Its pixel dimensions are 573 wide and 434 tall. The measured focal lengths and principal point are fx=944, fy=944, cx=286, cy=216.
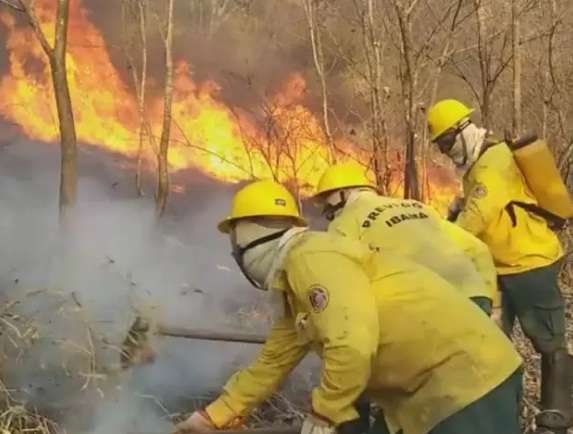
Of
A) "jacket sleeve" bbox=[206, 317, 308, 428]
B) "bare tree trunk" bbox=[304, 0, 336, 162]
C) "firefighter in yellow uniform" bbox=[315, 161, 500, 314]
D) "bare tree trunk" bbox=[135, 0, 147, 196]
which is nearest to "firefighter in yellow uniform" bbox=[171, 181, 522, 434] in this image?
"jacket sleeve" bbox=[206, 317, 308, 428]

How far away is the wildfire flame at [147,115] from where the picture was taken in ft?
48.5

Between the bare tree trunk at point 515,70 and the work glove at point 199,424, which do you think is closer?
the work glove at point 199,424

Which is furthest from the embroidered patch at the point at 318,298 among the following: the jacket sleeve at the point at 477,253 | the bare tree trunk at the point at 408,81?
the bare tree trunk at the point at 408,81

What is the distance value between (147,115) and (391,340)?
1425cm

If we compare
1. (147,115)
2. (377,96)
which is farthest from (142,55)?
(377,96)

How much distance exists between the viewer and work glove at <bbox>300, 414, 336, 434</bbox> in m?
3.29

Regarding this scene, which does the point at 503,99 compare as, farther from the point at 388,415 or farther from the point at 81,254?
the point at 388,415

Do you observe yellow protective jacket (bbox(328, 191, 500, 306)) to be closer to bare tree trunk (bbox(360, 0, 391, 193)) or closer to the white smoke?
the white smoke

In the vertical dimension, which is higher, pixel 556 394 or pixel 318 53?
pixel 318 53

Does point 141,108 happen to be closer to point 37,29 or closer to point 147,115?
point 147,115

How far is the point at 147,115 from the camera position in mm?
17047

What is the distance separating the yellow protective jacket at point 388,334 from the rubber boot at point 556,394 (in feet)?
7.51

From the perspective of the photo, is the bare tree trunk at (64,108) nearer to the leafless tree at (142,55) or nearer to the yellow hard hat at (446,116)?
the yellow hard hat at (446,116)

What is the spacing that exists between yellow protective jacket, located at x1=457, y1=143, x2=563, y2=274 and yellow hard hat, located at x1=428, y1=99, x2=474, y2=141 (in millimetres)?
287
